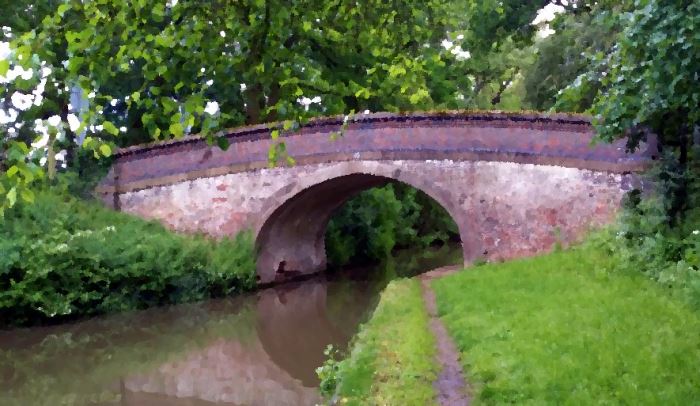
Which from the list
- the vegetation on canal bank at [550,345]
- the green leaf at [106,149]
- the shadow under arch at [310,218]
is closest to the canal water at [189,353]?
the vegetation on canal bank at [550,345]

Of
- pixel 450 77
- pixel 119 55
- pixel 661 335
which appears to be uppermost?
pixel 450 77

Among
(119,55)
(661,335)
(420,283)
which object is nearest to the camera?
(119,55)

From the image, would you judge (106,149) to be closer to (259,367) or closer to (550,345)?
(550,345)

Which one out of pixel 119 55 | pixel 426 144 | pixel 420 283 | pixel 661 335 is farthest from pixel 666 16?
pixel 426 144

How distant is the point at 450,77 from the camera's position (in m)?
18.0

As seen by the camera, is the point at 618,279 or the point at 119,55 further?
the point at 618,279

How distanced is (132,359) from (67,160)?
7608 mm

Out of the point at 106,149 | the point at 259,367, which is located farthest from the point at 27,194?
the point at 259,367

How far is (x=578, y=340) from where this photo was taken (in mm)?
5164

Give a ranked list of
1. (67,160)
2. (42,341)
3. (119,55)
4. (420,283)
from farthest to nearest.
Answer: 1. (67,160)
2. (420,283)
3. (42,341)
4. (119,55)

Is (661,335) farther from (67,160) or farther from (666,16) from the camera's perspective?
(67,160)

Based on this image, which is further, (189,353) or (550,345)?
(189,353)

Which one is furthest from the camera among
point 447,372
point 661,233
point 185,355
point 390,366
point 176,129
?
point 185,355

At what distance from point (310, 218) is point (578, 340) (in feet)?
37.2
